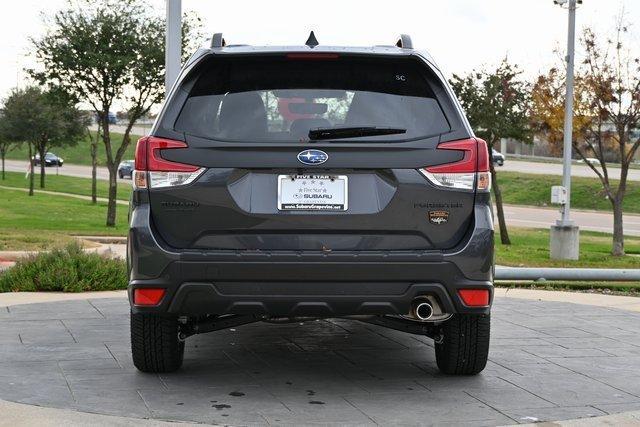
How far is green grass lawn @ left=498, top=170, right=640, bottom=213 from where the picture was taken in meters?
44.1

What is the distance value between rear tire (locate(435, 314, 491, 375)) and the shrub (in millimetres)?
5466

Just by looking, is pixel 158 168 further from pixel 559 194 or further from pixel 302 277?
pixel 559 194

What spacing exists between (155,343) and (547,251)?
1958 cm

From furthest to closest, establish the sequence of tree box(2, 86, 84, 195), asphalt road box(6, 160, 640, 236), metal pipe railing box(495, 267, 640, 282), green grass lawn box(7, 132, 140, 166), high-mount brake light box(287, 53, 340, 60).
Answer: green grass lawn box(7, 132, 140, 166), tree box(2, 86, 84, 195), asphalt road box(6, 160, 640, 236), metal pipe railing box(495, 267, 640, 282), high-mount brake light box(287, 53, 340, 60)

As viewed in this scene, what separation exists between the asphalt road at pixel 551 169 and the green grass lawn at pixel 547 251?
2034 cm

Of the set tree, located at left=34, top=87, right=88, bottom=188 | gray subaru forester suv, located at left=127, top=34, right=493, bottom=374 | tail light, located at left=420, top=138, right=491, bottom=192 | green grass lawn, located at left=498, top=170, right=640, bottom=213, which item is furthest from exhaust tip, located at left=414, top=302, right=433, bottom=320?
green grass lawn, located at left=498, top=170, right=640, bottom=213

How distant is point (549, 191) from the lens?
4659 cm

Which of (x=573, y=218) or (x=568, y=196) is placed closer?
(x=568, y=196)

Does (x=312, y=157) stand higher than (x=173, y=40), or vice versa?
(x=173, y=40)

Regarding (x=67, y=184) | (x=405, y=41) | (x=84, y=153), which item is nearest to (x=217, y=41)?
(x=405, y=41)

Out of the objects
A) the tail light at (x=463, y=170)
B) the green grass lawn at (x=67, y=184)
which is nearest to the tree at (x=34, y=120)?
the green grass lawn at (x=67, y=184)

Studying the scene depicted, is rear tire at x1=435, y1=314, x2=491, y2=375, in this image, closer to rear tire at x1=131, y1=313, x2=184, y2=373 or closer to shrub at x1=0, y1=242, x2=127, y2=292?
rear tire at x1=131, y1=313, x2=184, y2=373

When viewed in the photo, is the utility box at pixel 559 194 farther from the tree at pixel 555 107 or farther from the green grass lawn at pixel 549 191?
Result: the green grass lawn at pixel 549 191

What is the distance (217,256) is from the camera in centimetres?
515
